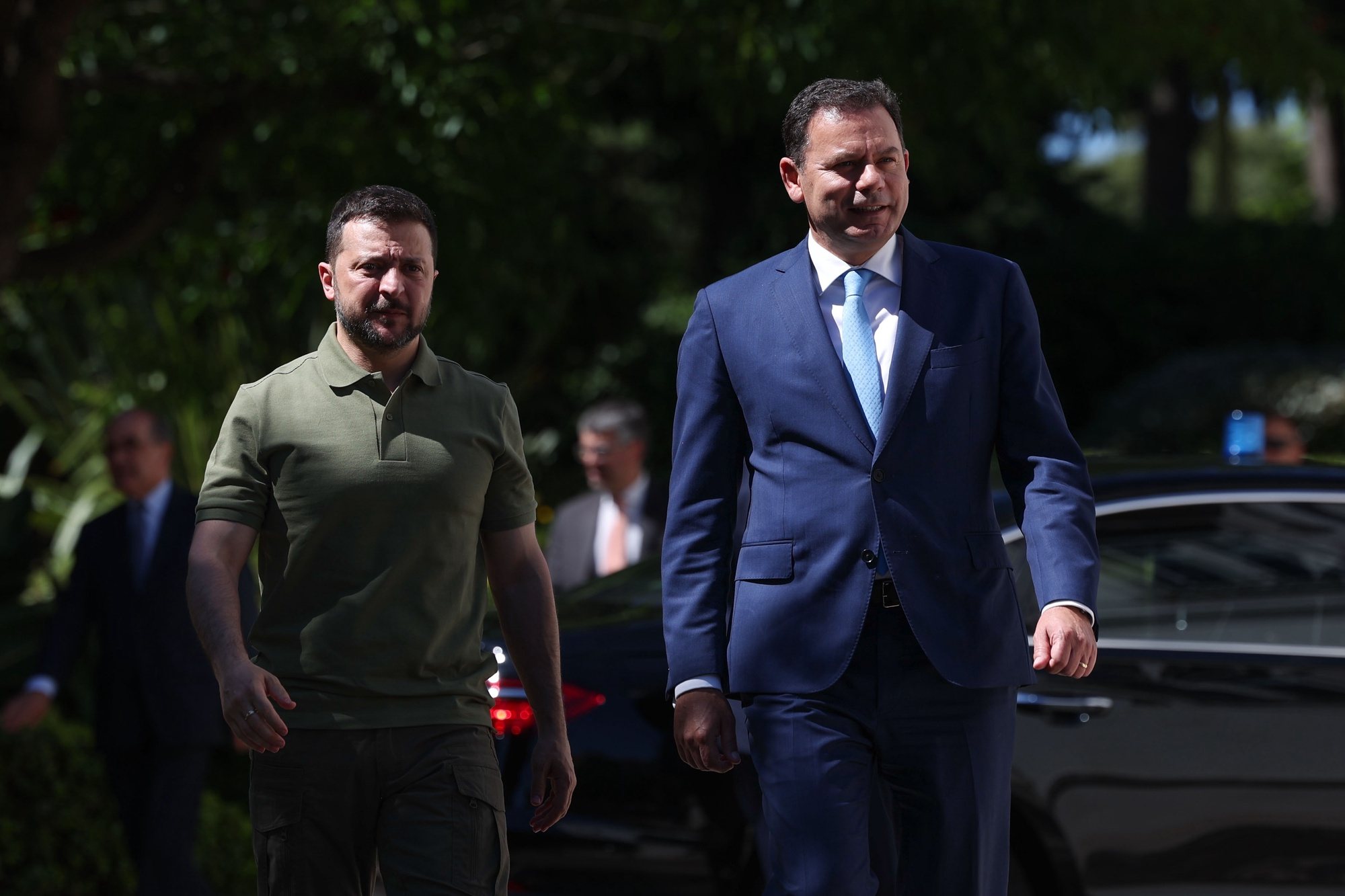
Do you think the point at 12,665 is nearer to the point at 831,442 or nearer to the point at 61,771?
the point at 61,771

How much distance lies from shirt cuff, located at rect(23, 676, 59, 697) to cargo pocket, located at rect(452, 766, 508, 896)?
2.98 meters

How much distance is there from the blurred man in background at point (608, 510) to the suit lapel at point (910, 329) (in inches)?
143

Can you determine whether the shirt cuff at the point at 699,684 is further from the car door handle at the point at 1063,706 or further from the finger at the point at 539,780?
the car door handle at the point at 1063,706

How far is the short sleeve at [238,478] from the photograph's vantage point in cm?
319

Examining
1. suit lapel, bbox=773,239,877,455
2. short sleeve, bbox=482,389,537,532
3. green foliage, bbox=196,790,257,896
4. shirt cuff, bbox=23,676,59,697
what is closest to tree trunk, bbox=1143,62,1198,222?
green foliage, bbox=196,790,257,896

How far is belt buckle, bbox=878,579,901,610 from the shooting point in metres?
3.17

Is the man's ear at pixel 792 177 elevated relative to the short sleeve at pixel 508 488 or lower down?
elevated

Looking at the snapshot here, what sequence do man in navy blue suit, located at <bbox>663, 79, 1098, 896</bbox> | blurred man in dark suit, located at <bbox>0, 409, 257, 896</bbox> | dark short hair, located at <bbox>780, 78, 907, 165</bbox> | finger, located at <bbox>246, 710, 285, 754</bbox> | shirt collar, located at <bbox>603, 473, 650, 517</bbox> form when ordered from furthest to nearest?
shirt collar, located at <bbox>603, 473, 650, 517</bbox> → blurred man in dark suit, located at <bbox>0, 409, 257, 896</bbox> → dark short hair, located at <bbox>780, 78, 907, 165</bbox> → man in navy blue suit, located at <bbox>663, 79, 1098, 896</bbox> → finger, located at <bbox>246, 710, 285, 754</bbox>

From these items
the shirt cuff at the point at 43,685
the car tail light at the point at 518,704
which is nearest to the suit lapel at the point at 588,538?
the shirt cuff at the point at 43,685

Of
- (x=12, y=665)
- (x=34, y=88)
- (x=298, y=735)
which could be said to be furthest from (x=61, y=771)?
(x=298, y=735)

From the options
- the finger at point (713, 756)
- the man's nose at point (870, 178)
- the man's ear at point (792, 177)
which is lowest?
the finger at point (713, 756)

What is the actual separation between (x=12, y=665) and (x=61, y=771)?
1448 millimetres

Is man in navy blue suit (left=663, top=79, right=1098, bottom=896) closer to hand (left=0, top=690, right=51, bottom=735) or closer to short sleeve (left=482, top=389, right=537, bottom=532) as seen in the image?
short sleeve (left=482, top=389, right=537, bottom=532)

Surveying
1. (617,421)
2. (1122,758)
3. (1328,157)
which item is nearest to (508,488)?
(1122,758)
